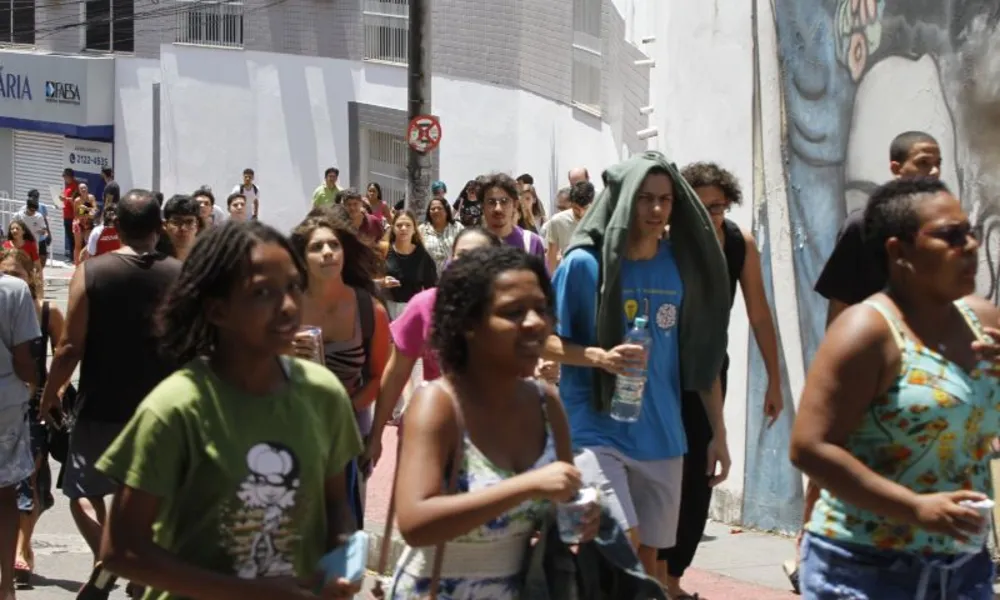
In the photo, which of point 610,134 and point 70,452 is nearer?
point 70,452

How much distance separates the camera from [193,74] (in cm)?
3522

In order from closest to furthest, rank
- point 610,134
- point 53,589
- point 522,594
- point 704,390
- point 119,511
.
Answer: point 119,511, point 522,594, point 704,390, point 53,589, point 610,134

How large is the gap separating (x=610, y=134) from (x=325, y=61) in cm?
811

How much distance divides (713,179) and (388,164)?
76.8ft

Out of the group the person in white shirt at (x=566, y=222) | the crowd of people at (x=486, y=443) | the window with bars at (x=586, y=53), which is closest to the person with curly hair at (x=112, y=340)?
the crowd of people at (x=486, y=443)

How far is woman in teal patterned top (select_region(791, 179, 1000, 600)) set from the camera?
393 cm

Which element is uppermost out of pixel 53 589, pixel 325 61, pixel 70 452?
pixel 325 61

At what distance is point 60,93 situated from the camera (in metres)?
38.0

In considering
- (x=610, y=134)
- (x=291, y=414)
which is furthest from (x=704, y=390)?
(x=610, y=134)

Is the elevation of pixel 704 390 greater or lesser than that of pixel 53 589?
greater

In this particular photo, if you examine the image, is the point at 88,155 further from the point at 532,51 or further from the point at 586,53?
the point at 586,53

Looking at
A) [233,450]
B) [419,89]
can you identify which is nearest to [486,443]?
[233,450]

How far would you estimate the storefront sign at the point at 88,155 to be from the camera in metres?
37.8

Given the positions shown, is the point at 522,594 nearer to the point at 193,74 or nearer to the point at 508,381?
the point at 508,381
